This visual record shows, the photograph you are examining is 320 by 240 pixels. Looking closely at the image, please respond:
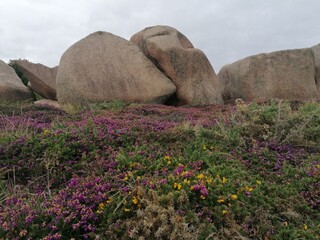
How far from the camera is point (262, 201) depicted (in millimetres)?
3572

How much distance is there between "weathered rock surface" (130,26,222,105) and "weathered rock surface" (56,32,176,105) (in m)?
0.50

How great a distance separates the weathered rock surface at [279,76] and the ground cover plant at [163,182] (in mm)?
8709

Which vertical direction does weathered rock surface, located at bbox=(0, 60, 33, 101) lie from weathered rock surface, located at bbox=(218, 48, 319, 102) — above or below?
above

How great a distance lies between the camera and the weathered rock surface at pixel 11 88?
14.9m

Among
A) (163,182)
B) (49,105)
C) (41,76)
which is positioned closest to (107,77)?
(49,105)

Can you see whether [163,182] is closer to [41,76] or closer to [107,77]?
[107,77]

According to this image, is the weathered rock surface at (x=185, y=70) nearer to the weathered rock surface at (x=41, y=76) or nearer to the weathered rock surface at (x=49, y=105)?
the weathered rock surface at (x=49, y=105)

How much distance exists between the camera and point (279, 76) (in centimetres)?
1456

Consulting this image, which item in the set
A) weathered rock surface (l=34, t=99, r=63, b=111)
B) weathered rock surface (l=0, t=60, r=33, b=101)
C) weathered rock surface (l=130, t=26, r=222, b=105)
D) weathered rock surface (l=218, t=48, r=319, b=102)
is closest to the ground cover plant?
weathered rock surface (l=34, t=99, r=63, b=111)

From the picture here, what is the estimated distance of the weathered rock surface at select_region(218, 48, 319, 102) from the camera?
14500 millimetres

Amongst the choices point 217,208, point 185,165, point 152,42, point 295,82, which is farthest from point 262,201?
point 295,82

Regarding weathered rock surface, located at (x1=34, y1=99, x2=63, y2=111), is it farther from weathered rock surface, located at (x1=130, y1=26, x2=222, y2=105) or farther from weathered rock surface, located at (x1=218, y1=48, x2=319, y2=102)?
weathered rock surface, located at (x1=218, y1=48, x2=319, y2=102)

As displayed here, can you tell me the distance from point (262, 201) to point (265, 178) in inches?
29.3

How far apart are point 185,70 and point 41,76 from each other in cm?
609
